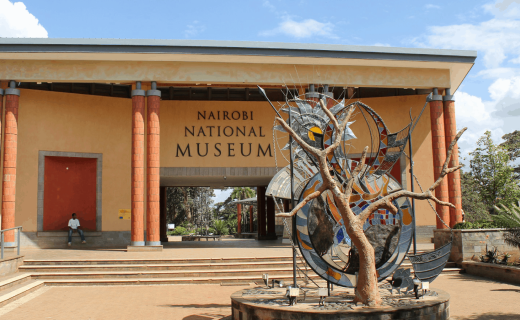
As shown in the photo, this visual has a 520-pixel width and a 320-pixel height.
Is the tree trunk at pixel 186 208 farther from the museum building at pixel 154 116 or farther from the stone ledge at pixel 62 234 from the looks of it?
the stone ledge at pixel 62 234

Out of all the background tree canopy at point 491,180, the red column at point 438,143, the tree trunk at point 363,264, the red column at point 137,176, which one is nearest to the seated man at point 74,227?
the red column at point 137,176

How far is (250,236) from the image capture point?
33375mm

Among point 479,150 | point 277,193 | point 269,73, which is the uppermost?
point 269,73

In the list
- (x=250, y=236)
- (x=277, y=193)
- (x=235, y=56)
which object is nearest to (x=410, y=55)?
(x=235, y=56)

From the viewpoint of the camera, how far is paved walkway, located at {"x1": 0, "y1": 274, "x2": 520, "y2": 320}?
844cm

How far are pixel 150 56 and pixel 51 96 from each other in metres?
5.17

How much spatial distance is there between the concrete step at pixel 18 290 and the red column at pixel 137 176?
445cm

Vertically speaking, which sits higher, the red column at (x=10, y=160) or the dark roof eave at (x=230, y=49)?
the dark roof eave at (x=230, y=49)

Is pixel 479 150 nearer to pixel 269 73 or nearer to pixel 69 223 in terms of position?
pixel 269 73

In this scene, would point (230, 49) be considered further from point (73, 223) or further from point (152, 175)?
point (73, 223)

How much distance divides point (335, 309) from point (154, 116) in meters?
11.9

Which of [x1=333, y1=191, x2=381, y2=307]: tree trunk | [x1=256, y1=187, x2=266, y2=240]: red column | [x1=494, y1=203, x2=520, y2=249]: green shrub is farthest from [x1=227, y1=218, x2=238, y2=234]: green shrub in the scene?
[x1=333, y1=191, x2=381, y2=307]: tree trunk

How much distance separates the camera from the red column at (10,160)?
1619cm

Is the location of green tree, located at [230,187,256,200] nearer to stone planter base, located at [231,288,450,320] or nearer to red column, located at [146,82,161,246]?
red column, located at [146,82,161,246]
